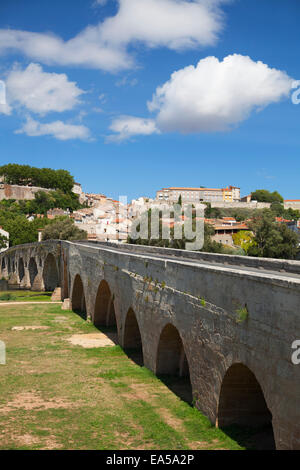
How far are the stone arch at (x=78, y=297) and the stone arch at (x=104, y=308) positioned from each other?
5384 millimetres

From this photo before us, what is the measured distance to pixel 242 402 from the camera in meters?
8.97

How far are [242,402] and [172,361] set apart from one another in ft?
13.1

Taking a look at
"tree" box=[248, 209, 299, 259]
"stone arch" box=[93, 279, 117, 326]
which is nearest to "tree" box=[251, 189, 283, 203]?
"tree" box=[248, 209, 299, 259]

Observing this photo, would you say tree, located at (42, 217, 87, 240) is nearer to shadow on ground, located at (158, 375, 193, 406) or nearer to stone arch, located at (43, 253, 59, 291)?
stone arch, located at (43, 253, 59, 291)

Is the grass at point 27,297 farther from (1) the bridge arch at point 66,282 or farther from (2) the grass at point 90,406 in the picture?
(2) the grass at point 90,406

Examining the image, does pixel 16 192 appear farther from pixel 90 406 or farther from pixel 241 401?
pixel 241 401

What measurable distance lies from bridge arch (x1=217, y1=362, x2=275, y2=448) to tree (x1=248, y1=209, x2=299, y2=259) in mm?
39851

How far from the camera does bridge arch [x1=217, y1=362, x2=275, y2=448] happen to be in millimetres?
8688

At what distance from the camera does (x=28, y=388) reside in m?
12.3

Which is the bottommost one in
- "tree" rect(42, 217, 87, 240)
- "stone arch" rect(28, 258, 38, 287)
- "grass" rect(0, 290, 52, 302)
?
"grass" rect(0, 290, 52, 302)
